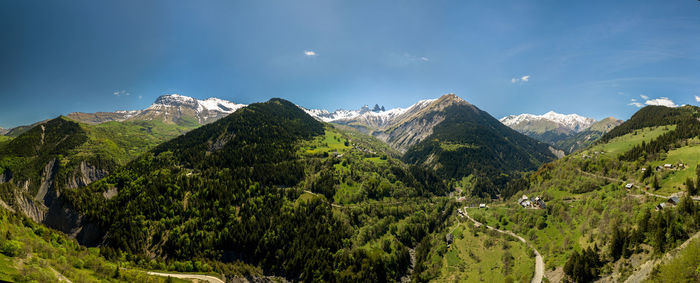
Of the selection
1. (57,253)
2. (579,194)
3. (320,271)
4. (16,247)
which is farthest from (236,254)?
(579,194)

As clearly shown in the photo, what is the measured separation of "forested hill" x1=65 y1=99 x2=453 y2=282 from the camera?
81.8 metres

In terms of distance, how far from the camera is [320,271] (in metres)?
78.7

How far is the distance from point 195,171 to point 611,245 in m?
167

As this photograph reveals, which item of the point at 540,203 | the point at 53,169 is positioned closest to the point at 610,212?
the point at 540,203

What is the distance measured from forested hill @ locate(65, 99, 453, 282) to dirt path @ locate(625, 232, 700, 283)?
4945 centimetres

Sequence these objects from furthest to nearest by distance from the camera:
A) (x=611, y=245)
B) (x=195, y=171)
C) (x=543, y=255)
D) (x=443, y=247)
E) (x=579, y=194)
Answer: (x=195, y=171) → (x=579, y=194) → (x=443, y=247) → (x=543, y=255) → (x=611, y=245)

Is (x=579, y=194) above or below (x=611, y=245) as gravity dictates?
above

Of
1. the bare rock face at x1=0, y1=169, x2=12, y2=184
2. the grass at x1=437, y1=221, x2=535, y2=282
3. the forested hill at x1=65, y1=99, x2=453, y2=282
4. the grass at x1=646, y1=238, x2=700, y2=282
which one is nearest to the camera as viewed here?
the grass at x1=646, y1=238, x2=700, y2=282

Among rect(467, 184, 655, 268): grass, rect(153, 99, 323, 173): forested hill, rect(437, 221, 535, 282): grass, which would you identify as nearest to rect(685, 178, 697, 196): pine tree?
rect(467, 184, 655, 268): grass

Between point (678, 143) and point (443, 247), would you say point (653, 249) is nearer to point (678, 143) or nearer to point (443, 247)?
point (443, 247)

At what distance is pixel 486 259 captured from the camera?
81750 mm

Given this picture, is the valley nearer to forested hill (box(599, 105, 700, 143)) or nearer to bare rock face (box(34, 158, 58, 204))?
bare rock face (box(34, 158, 58, 204))

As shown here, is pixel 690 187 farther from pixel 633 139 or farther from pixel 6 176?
pixel 6 176

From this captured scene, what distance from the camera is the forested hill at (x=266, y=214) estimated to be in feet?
268
